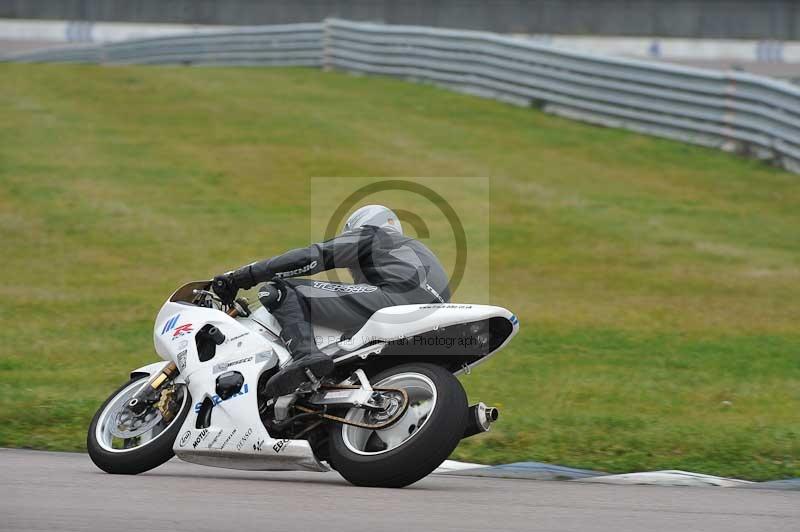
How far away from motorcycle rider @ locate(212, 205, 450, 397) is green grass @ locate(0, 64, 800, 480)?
1522 mm

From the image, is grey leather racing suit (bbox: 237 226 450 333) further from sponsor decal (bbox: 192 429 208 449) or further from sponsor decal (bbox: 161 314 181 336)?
sponsor decal (bbox: 192 429 208 449)

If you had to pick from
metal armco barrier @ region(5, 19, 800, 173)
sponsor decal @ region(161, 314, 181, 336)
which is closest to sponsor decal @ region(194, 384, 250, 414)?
sponsor decal @ region(161, 314, 181, 336)

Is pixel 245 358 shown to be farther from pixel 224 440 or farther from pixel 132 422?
pixel 132 422

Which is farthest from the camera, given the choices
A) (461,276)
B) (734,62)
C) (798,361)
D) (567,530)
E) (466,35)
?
(734,62)

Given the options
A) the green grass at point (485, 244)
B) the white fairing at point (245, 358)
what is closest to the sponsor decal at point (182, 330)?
the white fairing at point (245, 358)

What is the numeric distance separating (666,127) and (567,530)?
15151 mm

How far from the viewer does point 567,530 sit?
499 centimetres

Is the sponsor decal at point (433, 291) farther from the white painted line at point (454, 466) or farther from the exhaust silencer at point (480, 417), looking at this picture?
the white painted line at point (454, 466)

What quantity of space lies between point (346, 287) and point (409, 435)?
0.98m

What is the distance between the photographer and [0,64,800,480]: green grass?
825 centimetres

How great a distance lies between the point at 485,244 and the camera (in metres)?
14.7

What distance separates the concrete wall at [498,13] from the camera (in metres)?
30.7

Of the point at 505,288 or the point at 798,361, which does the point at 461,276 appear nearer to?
the point at 505,288

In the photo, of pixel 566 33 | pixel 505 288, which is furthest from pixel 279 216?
pixel 566 33
